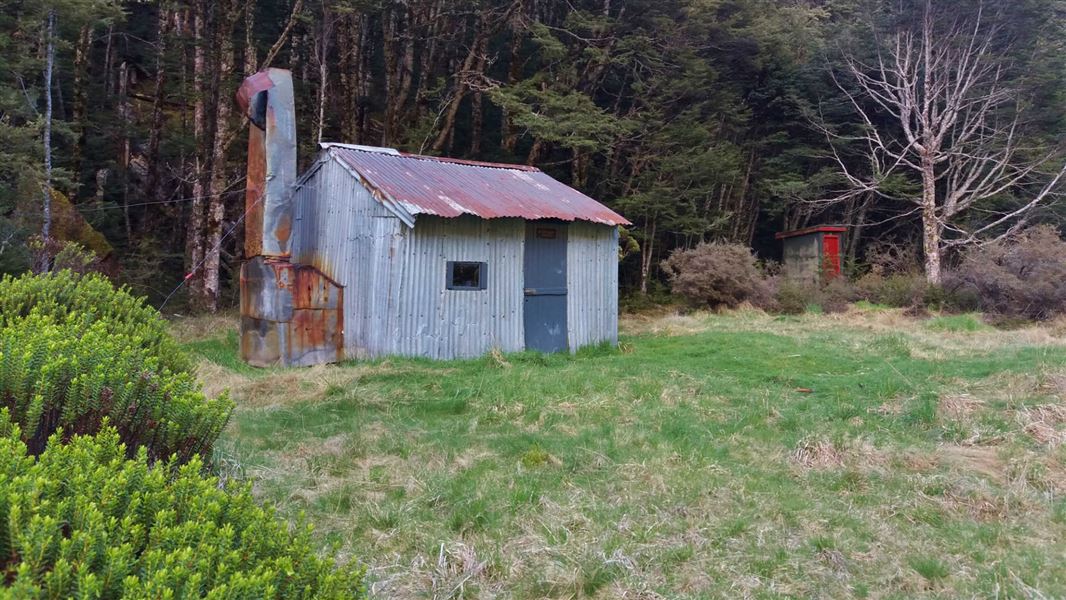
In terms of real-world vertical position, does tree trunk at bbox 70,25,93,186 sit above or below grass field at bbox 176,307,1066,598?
above

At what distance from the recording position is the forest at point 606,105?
17.9 m

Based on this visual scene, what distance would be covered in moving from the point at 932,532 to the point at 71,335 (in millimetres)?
4931

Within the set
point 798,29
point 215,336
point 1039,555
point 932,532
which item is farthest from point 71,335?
point 798,29

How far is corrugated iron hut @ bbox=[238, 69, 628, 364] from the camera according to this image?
1018cm

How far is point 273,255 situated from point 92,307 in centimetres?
560

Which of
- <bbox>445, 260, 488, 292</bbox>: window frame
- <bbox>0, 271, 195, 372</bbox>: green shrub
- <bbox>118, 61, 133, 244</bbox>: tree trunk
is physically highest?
<bbox>118, 61, 133, 244</bbox>: tree trunk

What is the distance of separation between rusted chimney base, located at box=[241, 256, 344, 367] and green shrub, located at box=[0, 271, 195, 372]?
16.3 ft

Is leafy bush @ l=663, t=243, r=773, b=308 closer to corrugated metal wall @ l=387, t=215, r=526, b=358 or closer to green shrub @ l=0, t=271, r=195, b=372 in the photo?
corrugated metal wall @ l=387, t=215, r=526, b=358

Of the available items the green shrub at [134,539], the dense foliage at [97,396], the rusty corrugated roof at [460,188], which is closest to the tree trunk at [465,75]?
the rusty corrugated roof at [460,188]

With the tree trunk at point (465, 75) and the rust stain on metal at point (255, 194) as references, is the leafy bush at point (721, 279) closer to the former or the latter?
the tree trunk at point (465, 75)

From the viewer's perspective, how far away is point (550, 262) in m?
12.0

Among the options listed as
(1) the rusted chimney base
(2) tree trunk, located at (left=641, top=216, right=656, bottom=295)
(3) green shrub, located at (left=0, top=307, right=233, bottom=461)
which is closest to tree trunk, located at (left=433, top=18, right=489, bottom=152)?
(2) tree trunk, located at (left=641, top=216, right=656, bottom=295)

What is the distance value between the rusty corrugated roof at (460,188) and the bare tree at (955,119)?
1233cm

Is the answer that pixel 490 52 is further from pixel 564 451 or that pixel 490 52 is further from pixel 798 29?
pixel 564 451
